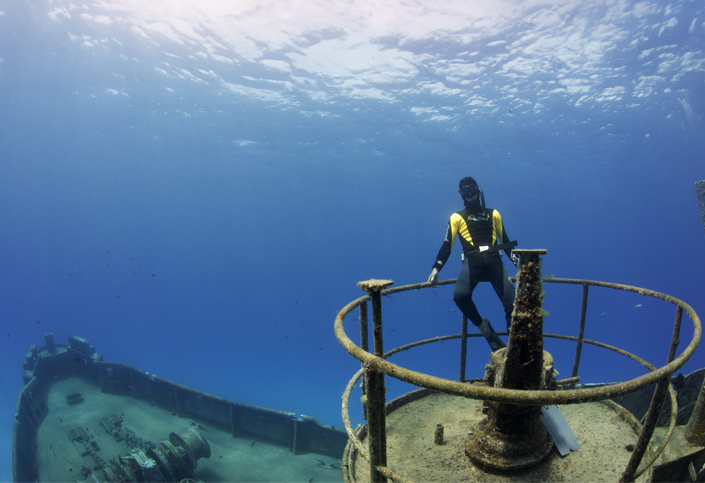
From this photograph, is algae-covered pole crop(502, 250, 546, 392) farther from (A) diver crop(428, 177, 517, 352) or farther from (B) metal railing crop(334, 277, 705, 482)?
(A) diver crop(428, 177, 517, 352)

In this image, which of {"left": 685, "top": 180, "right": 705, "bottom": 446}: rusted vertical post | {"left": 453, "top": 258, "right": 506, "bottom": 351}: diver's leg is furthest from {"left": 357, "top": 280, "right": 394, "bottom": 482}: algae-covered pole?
{"left": 685, "top": 180, "right": 705, "bottom": 446}: rusted vertical post

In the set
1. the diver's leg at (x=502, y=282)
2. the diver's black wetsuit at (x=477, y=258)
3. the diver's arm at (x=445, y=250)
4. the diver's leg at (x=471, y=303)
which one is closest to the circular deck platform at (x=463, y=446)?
the diver's leg at (x=471, y=303)

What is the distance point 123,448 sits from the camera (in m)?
10.5

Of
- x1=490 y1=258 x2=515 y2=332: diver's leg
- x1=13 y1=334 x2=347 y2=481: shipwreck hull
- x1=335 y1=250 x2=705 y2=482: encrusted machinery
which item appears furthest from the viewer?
x1=13 y1=334 x2=347 y2=481: shipwreck hull

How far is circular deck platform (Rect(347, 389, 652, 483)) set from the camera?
2.72 m

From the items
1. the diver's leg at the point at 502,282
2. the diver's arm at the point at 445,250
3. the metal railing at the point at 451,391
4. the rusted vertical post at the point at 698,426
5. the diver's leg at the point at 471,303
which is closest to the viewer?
the metal railing at the point at 451,391

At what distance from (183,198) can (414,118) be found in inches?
2600

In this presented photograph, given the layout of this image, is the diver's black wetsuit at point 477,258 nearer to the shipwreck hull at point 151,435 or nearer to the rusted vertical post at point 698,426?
the rusted vertical post at point 698,426

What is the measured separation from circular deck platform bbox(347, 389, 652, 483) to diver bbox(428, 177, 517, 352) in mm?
1001

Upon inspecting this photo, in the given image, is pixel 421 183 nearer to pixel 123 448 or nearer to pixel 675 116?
pixel 675 116

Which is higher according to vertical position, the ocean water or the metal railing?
the ocean water

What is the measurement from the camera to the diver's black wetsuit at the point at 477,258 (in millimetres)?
4352

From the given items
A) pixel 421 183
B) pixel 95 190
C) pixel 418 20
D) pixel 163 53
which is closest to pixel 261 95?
pixel 163 53

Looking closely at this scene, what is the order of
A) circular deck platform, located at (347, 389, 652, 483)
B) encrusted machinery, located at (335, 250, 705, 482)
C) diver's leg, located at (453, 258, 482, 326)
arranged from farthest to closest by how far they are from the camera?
diver's leg, located at (453, 258, 482, 326)
circular deck platform, located at (347, 389, 652, 483)
encrusted machinery, located at (335, 250, 705, 482)
